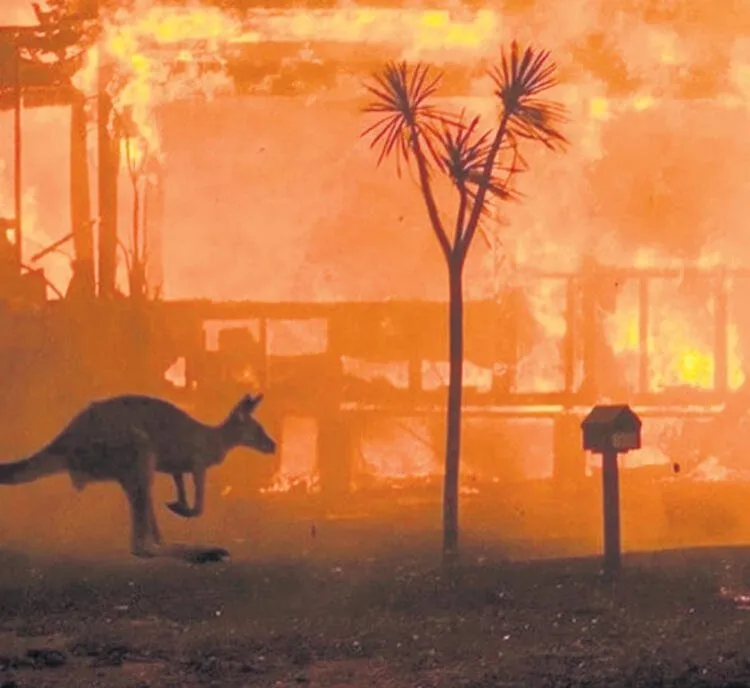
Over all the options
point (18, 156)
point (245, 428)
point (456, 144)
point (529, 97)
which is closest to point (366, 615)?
point (245, 428)

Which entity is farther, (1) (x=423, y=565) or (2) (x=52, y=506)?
(2) (x=52, y=506)

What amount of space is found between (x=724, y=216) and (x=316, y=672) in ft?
19.4

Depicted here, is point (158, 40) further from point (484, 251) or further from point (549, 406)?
point (549, 406)

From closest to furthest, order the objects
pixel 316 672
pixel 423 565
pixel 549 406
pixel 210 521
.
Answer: pixel 316 672
pixel 423 565
pixel 210 521
pixel 549 406

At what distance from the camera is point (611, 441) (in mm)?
8500

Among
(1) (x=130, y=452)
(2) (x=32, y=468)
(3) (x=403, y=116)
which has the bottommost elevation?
(2) (x=32, y=468)

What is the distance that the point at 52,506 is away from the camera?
33.5 ft

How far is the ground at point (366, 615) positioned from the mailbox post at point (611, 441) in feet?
1.26

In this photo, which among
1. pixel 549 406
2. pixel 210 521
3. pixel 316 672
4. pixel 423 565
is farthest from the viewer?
pixel 549 406

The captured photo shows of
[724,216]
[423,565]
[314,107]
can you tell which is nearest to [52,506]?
[423,565]

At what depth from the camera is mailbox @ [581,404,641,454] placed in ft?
27.9

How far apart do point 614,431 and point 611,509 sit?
53 cm

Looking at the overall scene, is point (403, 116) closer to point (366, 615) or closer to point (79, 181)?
point (79, 181)

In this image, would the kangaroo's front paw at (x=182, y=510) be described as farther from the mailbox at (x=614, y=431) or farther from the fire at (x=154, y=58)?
the mailbox at (x=614, y=431)
